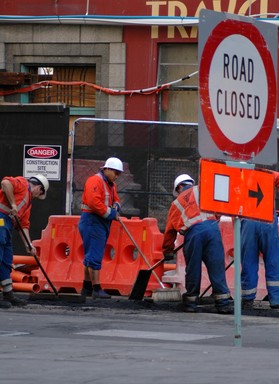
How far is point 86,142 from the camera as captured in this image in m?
19.6

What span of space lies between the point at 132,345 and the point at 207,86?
7.86 feet

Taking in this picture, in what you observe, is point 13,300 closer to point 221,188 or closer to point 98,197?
point 98,197

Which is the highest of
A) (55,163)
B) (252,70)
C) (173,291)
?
(252,70)

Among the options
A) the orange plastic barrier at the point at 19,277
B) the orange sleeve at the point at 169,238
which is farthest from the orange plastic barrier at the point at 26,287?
the orange sleeve at the point at 169,238

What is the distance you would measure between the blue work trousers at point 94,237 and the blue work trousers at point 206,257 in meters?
1.89

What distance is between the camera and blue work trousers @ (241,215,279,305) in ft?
50.2

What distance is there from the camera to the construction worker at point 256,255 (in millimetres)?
15289

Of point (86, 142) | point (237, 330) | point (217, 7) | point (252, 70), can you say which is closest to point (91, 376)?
point (237, 330)

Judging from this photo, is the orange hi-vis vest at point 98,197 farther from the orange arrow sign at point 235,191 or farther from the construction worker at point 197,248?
the orange arrow sign at point 235,191

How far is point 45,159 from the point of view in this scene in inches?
773

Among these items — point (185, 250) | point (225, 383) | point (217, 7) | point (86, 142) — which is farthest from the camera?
point (217, 7)

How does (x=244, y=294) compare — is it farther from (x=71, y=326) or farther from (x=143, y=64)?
(x=143, y=64)

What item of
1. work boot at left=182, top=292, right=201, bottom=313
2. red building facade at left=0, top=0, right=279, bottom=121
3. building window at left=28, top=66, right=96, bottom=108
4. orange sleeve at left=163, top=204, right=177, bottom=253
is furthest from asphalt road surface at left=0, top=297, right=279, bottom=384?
building window at left=28, top=66, right=96, bottom=108

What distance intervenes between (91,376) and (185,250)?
24.6 ft
